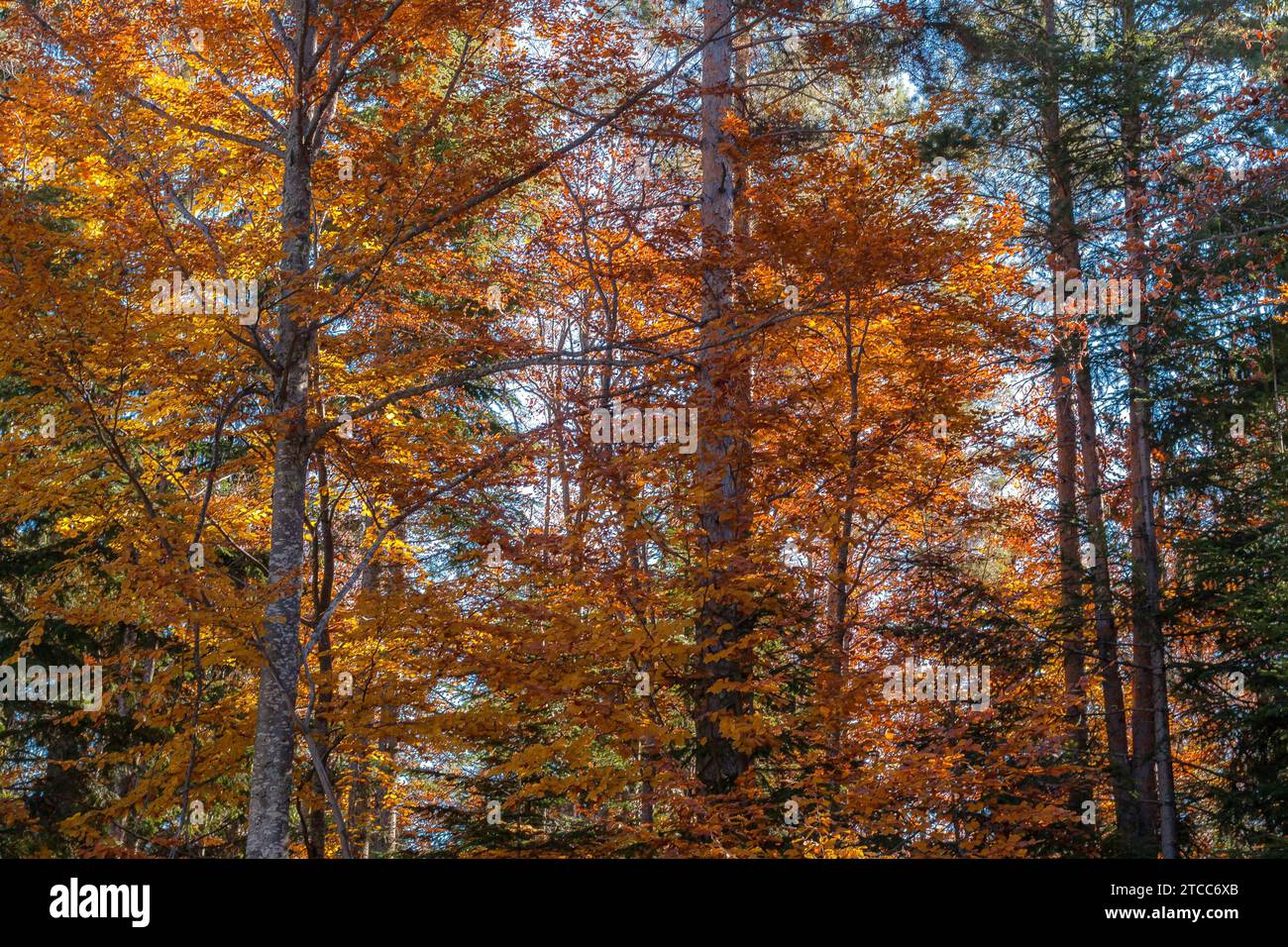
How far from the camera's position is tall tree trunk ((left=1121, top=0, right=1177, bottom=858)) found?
460 inches

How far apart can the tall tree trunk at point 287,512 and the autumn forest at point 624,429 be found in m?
0.04

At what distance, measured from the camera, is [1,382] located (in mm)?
14812

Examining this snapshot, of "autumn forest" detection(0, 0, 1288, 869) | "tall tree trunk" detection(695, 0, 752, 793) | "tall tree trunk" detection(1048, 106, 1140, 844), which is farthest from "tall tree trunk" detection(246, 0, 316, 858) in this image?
"tall tree trunk" detection(1048, 106, 1140, 844)

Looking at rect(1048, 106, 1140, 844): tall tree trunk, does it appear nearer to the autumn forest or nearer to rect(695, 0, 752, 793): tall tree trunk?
the autumn forest

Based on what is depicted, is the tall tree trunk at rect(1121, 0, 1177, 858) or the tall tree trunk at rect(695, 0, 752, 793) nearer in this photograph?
the tall tree trunk at rect(695, 0, 752, 793)

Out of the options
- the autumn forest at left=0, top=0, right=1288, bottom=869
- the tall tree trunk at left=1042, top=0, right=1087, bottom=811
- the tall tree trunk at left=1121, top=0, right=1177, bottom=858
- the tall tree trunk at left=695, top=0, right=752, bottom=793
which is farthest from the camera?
the tall tree trunk at left=1042, top=0, right=1087, bottom=811

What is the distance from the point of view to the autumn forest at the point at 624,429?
9336 millimetres

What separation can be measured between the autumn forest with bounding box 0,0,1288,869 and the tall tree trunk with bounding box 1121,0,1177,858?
0.21 feet

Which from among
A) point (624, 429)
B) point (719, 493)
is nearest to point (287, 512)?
point (624, 429)

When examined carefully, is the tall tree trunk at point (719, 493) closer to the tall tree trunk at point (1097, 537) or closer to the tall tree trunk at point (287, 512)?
the tall tree trunk at point (287, 512)

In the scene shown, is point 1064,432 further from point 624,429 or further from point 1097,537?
point 624,429

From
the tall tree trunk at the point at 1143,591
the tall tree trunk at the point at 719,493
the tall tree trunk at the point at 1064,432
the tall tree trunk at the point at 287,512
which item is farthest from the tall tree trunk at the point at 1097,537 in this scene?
the tall tree trunk at the point at 287,512
